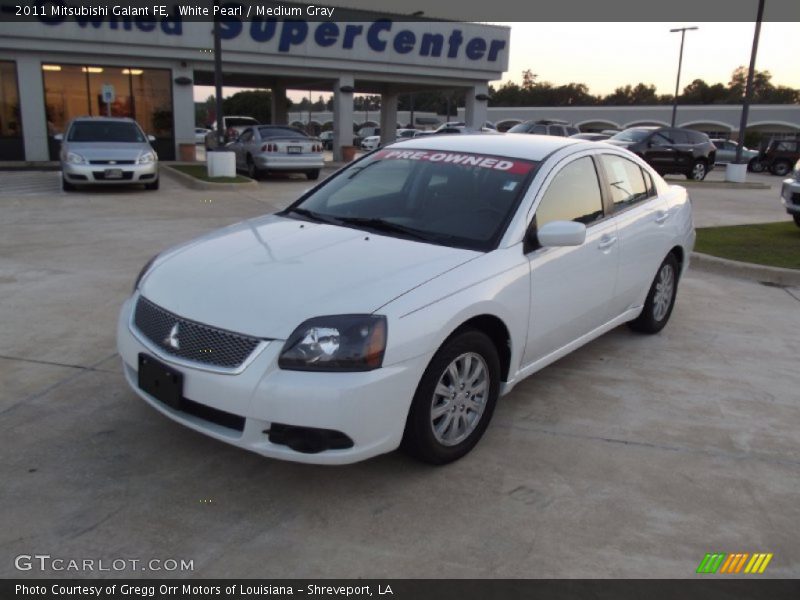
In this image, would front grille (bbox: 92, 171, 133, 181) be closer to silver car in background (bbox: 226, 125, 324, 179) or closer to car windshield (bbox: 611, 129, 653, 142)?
silver car in background (bbox: 226, 125, 324, 179)

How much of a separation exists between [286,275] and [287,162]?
1518 centimetres

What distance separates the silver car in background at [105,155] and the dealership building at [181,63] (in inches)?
328

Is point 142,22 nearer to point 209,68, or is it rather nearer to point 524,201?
point 209,68

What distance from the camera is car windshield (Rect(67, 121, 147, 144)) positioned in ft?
47.5

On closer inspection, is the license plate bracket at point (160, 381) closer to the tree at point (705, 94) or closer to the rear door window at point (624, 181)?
the rear door window at point (624, 181)

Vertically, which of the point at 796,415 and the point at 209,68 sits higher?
the point at 209,68

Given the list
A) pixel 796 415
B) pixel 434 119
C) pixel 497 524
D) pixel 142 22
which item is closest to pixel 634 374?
pixel 796 415

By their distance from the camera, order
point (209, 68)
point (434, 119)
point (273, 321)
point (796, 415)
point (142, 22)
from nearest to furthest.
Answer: point (273, 321)
point (796, 415)
point (142, 22)
point (209, 68)
point (434, 119)

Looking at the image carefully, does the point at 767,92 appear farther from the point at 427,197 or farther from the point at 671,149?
the point at 427,197

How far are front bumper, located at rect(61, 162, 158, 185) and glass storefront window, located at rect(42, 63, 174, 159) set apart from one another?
8.43m

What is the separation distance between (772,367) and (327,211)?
3514mm

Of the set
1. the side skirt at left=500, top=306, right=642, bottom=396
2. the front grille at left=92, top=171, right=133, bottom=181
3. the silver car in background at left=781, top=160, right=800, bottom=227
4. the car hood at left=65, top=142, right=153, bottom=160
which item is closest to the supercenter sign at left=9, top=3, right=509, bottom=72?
the car hood at left=65, top=142, right=153, bottom=160

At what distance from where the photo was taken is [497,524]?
3117mm

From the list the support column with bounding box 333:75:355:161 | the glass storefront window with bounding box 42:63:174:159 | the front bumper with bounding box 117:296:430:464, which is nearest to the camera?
the front bumper with bounding box 117:296:430:464
